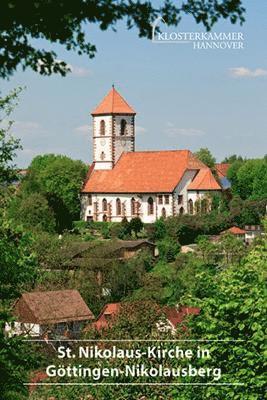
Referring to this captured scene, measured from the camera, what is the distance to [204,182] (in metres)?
58.0

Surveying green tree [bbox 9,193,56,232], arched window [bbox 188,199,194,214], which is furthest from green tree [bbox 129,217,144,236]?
arched window [bbox 188,199,194,214]

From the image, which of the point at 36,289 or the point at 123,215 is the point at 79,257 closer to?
the point at 36,289

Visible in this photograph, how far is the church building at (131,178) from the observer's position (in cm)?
5850

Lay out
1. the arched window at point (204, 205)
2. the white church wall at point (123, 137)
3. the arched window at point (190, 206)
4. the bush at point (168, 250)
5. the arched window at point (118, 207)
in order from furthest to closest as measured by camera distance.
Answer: the white church wall at point (123, 137), the arched window at point (118, 207), the arched window at point (190, 206), the arched window at point (204, 205), the bush at point (168, 250)

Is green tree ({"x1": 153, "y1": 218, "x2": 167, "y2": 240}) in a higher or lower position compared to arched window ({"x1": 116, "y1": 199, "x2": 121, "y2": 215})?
lower

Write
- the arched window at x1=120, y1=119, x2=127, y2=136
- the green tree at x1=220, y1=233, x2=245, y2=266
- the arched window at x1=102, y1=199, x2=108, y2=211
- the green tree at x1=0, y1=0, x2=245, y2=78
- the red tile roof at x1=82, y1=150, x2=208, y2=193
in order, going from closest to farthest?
the green tree at x1=0, y1=0, x2=245, y2=78 < the green tree at x1=220, y1=233, x2=245, y2=266 < the red tile roof at x1=82, y1=150, x2=208, y2=193 < the arched window at x1=102, y1=199, x2=108, y2=211 < the arched window at x1=120, y1=119, x2=127, y2=136

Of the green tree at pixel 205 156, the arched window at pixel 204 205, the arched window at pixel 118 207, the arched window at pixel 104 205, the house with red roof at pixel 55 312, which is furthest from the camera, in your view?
the green tree at pixel 205 156

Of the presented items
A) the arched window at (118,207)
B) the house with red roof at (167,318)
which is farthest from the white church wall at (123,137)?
→ the house with red roof at (167,318)

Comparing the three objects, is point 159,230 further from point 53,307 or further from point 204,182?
point 53,307

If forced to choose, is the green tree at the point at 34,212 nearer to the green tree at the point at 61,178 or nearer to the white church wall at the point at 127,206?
the green tree at the point at 61,178

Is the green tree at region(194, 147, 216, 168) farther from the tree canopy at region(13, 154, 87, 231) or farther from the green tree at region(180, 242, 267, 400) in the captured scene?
the green tree at region(180, 242, 267, 400)

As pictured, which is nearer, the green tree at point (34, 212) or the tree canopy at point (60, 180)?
the green tree at point (34, 212)

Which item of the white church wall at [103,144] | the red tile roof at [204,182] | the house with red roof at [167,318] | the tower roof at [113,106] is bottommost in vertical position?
the house with red roof at [167,318]

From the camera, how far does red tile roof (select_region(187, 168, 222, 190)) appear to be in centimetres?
5775
